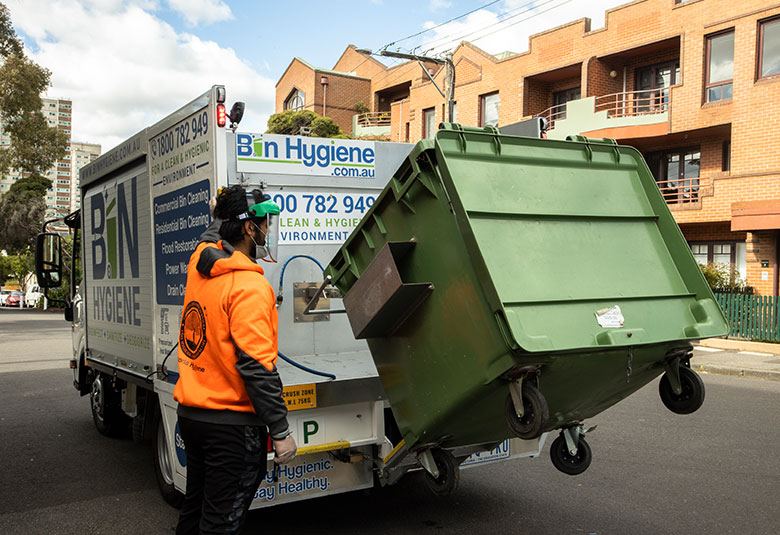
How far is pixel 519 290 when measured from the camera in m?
3.16

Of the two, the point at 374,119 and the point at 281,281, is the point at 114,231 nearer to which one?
the point at 281,281

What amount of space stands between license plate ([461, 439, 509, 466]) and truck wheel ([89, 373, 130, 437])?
379 cm

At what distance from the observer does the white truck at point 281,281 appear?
13.6 ft

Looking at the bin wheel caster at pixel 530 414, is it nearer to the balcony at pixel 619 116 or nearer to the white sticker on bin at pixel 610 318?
the white sticker on bin at pixel 610 318

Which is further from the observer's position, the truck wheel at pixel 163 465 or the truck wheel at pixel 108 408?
the truck wheel at pixel 108 408

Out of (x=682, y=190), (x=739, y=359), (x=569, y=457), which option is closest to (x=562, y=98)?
(x=682, y=190)

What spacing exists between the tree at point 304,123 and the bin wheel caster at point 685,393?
3422 cm

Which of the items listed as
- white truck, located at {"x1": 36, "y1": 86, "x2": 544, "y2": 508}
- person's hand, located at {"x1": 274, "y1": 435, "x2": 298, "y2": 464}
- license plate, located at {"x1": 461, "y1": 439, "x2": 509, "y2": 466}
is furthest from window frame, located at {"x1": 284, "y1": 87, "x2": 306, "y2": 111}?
person's hand, located at {"x1": 274, "y1": 435, "x2": 298, "y2": 464}

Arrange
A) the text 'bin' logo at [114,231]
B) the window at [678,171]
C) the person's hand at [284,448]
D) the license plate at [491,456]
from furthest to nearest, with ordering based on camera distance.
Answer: the window at [678,171] → the text 'bin' logo at [114,231] → the license plate at [491,456] → the person's hand at [284,448]

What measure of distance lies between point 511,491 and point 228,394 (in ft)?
10.1

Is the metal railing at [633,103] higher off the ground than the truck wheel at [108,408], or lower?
higher

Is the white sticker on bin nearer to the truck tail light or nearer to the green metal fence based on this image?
the truck tail light

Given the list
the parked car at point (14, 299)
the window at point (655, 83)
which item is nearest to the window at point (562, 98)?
the window at point (655, 83)

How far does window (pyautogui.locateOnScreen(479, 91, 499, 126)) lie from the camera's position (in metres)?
29.2
